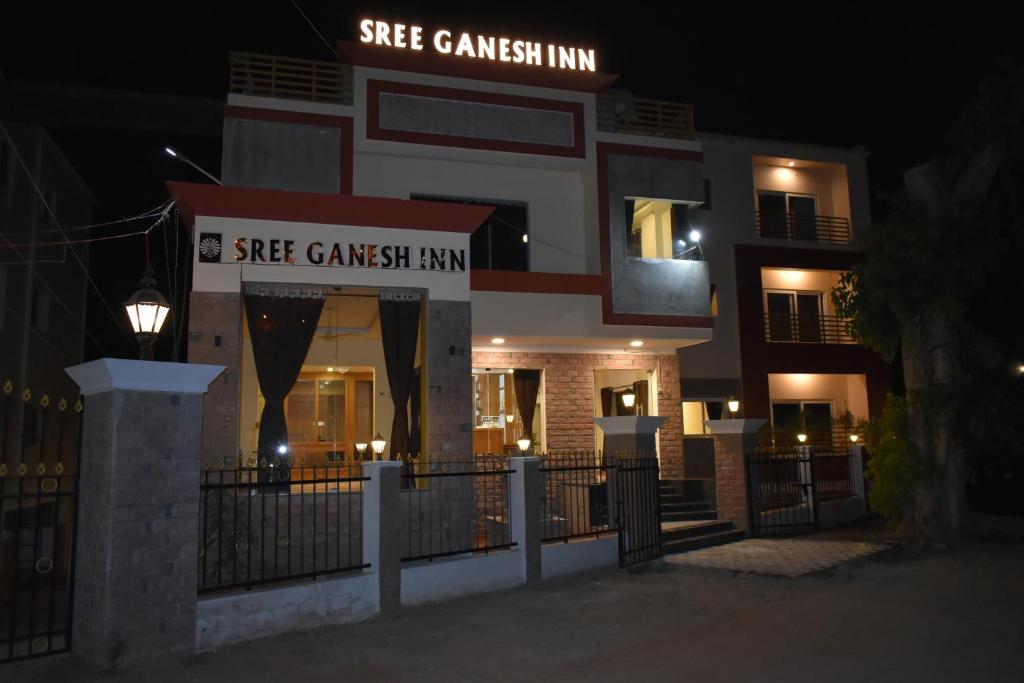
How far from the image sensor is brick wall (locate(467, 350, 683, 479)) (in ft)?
56.7

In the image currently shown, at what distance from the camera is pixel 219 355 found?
1129cm

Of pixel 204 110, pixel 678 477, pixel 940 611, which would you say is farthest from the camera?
pixel 678 477

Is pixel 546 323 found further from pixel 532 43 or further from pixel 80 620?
pixel 80 620

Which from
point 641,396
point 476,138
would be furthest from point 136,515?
point 641,396

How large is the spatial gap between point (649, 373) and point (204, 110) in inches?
434

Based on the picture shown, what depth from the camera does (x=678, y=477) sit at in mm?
17828

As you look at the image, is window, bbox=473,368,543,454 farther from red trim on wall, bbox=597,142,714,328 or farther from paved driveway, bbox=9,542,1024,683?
paved driveway, bbox=9,542,1024,683

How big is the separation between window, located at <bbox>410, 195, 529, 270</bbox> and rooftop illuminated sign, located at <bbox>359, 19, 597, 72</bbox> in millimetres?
2773

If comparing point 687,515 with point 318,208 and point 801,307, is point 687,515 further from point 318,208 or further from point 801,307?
point 801,307

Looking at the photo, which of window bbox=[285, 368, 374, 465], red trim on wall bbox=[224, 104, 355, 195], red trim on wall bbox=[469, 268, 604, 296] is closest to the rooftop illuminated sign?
red trim on wall bbox=[224, 104, 355, 195]

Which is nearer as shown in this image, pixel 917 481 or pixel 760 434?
pixel 917 481

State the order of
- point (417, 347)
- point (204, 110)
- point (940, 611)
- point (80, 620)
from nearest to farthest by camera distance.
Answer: point (80, 620) → point (940, 611) → point (417, 347) → point (204, 110)

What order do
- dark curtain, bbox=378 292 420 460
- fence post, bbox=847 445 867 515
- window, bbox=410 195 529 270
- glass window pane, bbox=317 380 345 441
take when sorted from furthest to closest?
1. glass window pane, bbox=317 380 345 441
2. window, bbox=410 195 529 270
3. fence post, bbox=847 445 867 515
4. dark curtain, bbox=378 292 420 460

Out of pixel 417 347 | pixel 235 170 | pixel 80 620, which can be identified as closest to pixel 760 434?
pixel 417 347
